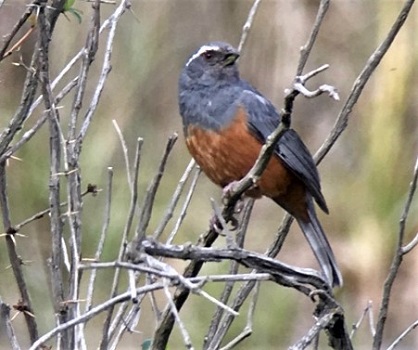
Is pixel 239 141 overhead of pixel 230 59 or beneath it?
beneath

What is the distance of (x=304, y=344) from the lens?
2.67 m

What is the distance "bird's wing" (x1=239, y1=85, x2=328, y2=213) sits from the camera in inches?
167

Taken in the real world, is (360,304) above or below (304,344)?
below

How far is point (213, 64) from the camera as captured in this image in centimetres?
448

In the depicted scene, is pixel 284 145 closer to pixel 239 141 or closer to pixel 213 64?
pixel 239 141

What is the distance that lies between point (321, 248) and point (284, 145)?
0.49 metres

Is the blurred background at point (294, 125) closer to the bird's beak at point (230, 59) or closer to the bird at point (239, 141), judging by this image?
the bird at point (239, 141)

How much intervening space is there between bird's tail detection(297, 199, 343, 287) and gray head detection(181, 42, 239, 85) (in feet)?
2.31

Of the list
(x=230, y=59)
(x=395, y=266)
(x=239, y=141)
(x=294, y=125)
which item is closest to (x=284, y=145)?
(x=239, y=141)

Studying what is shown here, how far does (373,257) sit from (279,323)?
102 centimetres

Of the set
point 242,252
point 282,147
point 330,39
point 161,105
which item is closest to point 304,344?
point 242,252

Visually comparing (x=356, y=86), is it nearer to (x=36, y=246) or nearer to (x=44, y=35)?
(x=44, y=35)

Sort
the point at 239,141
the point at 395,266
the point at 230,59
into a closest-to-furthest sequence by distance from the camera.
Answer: the point at 395,266 → the point at 239,141 → the point at 230,59

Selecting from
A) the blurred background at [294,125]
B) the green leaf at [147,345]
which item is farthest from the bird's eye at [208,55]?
the blurred background at [294,125]
